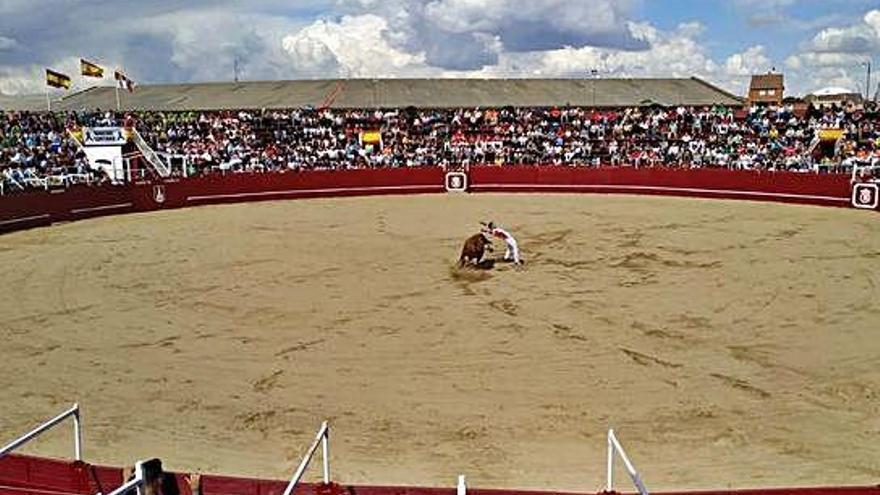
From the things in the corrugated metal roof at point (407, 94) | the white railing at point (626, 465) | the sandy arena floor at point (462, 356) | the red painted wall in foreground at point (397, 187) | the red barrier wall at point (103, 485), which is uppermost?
the corrugated metal roof at point (407, 94)

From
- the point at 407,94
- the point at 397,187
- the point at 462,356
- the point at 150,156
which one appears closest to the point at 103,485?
the point at 462,356

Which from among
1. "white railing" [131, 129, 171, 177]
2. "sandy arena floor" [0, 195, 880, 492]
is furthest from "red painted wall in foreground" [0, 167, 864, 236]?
"sandy arena floor" [0, 195, 880, 492]

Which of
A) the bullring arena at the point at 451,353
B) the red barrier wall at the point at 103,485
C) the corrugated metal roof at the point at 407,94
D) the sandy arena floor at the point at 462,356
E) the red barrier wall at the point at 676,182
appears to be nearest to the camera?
the red barrier wall at the point at 103,485

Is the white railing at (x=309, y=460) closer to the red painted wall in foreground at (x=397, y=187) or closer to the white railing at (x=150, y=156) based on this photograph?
the red painted wall in foreground at (x=397, y=187)

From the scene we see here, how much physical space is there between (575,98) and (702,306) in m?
49.9

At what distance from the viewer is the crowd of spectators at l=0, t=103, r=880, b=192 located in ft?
117

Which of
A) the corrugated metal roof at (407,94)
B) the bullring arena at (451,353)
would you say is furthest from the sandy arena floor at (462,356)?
the corrugated metal roof at (407,94)

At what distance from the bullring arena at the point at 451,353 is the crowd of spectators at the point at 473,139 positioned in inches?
509

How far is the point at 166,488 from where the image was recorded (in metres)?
4.52

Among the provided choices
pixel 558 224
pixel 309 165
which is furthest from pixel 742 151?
pixel 309 165

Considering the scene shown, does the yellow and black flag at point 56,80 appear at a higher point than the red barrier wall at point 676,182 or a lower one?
higher

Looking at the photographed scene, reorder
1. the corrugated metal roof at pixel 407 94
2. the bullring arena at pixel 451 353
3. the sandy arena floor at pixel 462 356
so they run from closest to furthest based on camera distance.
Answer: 1. the bullring arena at pixel 451 353
2. the sandy arena floor at pixel 462 356
3. the corrugated metal roof at pixel 407 94

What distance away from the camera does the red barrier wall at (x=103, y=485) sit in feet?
17.5

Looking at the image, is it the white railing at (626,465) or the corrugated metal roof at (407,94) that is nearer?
the white railing at (626,465)
